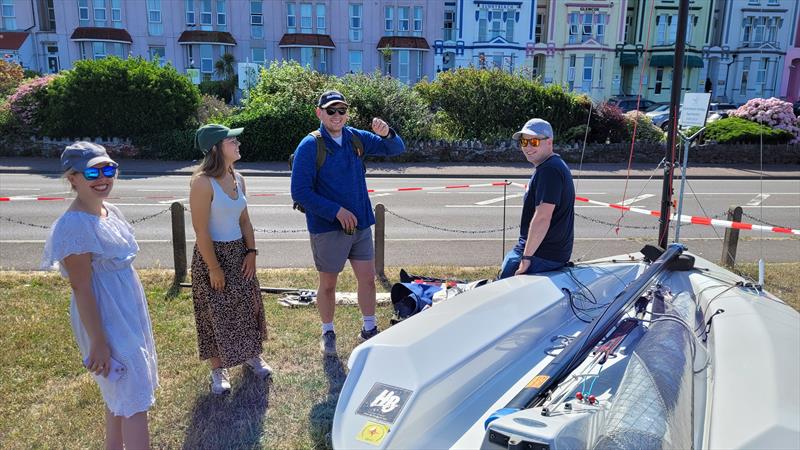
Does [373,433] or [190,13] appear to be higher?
[190,13]

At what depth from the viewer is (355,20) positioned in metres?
41.5

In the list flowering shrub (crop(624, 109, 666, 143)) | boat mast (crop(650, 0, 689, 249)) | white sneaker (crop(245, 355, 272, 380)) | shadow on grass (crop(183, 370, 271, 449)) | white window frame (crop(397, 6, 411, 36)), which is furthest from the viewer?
white window frame (crop(397, 6, 411, 36))

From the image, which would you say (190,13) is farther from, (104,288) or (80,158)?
(104,288)

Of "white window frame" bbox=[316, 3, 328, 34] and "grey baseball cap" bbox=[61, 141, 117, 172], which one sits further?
"white window frame" bbox=[316, 3, 328, 34]

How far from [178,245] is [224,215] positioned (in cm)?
311

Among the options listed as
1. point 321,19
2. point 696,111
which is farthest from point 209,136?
point 321,19

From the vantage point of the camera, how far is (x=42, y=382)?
13.4 feet

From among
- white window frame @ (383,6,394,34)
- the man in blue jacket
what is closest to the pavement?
the man in blue jacket

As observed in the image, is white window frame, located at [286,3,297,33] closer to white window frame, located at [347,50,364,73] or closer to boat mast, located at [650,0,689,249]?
white window frame, located at [347,50,364,73]

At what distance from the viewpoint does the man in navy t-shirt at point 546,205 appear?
390 centimetres

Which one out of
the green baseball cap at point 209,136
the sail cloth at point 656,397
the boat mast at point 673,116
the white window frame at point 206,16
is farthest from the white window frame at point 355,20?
the sail cloth at point 656,397

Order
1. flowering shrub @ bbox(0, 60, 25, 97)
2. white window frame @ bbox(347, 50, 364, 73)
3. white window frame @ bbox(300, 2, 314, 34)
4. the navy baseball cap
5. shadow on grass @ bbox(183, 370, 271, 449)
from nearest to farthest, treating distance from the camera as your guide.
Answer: shadow on grass @ bbox(183, 370, 271, 449), the navy baseball cap, flowering shrub @ bbox(0, 60, 25, 97), white window frame @ bbox(300, 2, 314, 34), white window frame @ bbox(347, 50, 364, 73)

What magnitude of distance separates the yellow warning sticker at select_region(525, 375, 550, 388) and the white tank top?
2175mm

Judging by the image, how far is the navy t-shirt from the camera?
3.90 metres
